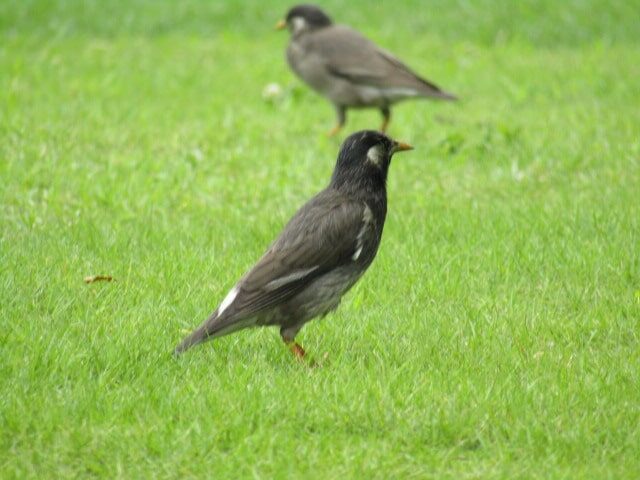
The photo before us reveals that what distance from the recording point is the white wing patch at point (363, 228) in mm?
6602

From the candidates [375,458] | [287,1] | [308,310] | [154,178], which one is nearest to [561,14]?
[287,1]

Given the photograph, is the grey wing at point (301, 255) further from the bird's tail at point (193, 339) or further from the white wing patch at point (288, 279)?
the bird's tail at point (193, 339)

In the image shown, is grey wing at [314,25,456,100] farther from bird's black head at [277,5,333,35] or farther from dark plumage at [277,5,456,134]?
bird's black head at [277,5,333,35]

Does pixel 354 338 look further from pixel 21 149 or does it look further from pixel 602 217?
pixel 21 149

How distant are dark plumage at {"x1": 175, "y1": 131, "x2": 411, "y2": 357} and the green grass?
0.81 feet

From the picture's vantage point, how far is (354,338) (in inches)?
268

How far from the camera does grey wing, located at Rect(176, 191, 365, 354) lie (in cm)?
616

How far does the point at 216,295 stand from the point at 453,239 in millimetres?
2028

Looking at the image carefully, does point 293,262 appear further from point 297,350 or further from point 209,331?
point 209,331

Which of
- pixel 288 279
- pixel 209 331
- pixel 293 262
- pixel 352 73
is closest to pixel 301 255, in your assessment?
pixel 293 262

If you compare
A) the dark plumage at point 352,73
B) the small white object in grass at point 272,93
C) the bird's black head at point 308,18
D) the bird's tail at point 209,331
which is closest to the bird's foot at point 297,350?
the bird's tail at point 209,331

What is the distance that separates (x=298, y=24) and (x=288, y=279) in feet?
25.7

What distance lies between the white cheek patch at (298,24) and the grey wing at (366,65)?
0.43 m

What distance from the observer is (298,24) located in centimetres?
1380
